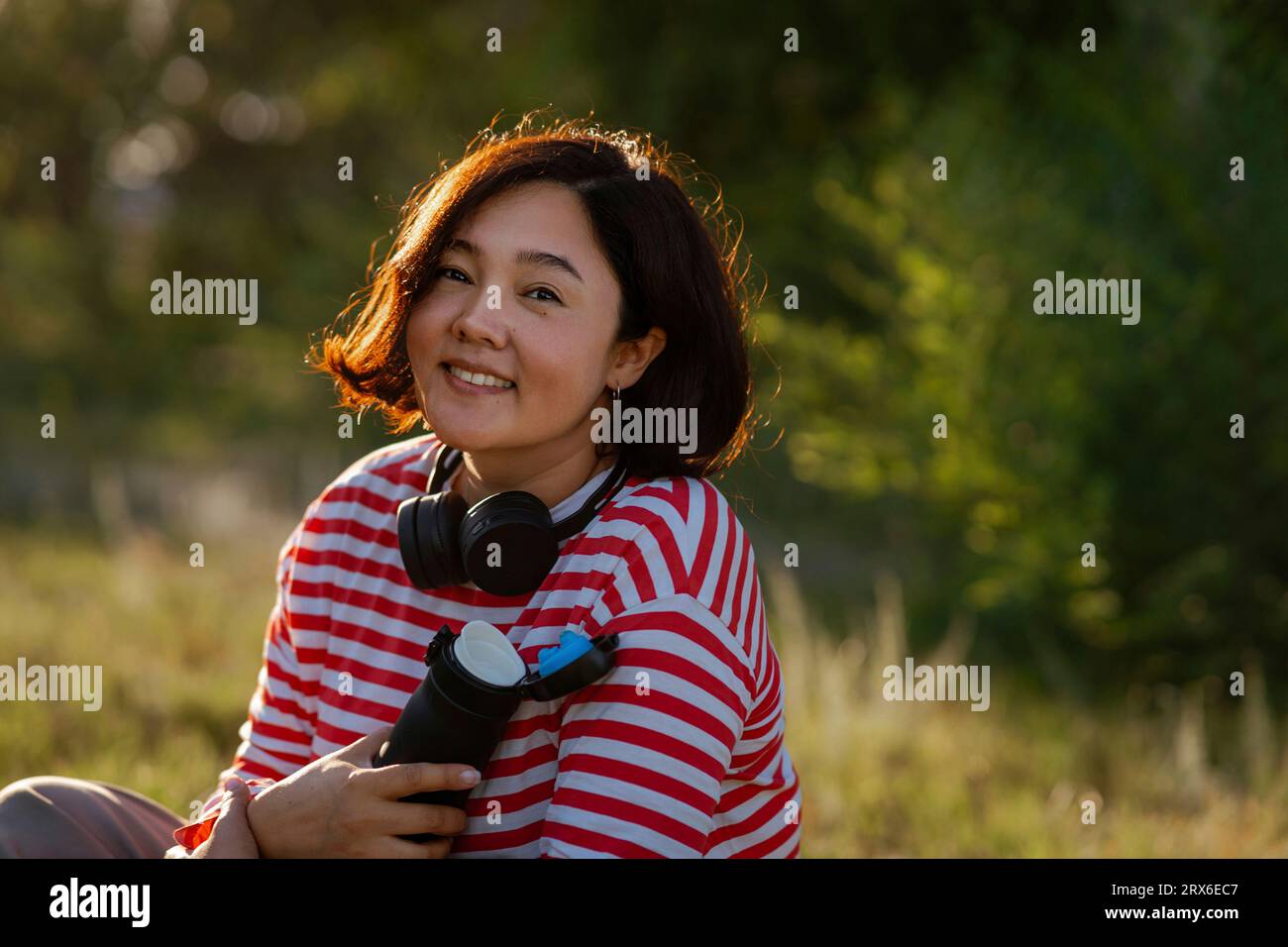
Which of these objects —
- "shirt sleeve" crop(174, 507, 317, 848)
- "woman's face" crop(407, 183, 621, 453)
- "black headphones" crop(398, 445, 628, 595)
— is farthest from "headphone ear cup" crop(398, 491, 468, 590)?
"shirt sleeve" crop(174, 507, 317, 848)

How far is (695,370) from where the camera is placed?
219 centimetres

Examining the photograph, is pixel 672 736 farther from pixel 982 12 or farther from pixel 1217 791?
pixel 982 12

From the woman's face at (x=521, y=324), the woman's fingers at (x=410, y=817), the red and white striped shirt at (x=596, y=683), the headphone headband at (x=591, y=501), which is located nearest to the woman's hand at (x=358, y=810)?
the woman's fingers at (x=410, y=817)

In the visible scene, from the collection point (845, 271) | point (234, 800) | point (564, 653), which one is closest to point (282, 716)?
point (234, 800)

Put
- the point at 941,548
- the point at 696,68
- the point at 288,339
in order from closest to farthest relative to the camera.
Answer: the point at 941,548 → the point at 696,68 → the point at 288,339

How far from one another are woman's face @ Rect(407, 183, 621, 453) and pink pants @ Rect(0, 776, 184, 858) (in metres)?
0.93

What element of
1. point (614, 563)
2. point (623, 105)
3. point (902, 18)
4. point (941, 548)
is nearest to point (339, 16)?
point (623, 105)

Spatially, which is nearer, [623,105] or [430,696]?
[430,696]

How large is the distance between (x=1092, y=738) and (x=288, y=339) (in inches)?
360

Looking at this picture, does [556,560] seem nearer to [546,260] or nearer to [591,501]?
[591,501]

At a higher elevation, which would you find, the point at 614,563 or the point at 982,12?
the point at 982,12

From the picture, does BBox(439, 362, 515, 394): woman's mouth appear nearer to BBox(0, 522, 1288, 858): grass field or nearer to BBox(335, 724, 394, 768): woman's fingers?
BBox(335, 724, 394, 768): woman's fingers

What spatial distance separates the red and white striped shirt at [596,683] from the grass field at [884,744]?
5.49 feet

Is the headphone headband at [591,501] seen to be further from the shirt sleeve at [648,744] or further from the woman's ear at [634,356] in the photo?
the shirt sleeve at [648,744]
